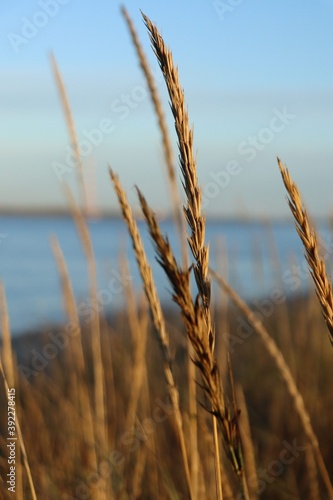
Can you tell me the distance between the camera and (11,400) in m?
1.12

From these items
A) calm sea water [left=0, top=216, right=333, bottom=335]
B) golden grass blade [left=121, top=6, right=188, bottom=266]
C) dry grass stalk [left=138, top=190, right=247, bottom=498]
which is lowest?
dry grass stalk [left=138, top=190, right=247, bottom=498]

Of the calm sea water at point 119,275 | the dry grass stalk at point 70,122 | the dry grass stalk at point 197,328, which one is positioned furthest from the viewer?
the calm sea water at point 119,275

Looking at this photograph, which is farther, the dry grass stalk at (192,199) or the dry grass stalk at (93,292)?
the dry grass stalk at (93,292)

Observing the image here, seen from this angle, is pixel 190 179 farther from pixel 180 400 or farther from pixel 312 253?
pixel 180 400

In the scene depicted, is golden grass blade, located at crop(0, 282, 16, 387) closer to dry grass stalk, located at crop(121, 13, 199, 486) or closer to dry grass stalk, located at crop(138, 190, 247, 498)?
dry grass stalk, located at crop(121, 13, 199, 486)

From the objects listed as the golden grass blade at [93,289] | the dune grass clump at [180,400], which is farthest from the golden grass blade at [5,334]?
the golden grass blade at [93,289]

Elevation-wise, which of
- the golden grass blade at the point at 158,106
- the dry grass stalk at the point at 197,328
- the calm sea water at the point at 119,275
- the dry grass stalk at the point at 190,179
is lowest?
the dry grass stalk at the point at 197,328

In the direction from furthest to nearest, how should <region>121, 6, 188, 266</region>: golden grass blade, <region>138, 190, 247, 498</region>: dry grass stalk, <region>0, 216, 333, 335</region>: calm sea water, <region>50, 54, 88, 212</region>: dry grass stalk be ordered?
1. <region>0, 216, 333, 335</region>: calm sea water
2. <region>50, 54, 88, 212</region>: dry grass stalk
3. <region>121, 6, 188, 266</region>: golden grass blade
4. <region>138, 190, 247, 498</region>: dry grass stalk

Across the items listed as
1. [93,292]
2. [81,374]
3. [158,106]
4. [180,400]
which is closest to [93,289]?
[93,292]

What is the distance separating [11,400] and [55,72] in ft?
2.44

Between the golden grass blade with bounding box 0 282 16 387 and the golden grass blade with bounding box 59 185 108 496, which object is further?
the golden grass blade with bounding box 59 185 108 496

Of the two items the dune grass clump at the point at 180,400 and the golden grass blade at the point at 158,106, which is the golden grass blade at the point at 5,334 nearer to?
the dune grass clump at the point at 180,400

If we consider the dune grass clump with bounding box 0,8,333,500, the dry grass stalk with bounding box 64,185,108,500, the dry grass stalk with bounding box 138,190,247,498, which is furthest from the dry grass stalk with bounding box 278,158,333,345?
the dry grass stalk with bounding box 64,185,108,500

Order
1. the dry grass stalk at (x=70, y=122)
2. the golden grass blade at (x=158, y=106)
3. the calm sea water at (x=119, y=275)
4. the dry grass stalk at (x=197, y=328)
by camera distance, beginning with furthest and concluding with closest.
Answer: the calm sea water at (x=119, y=275), the dry grass stalk at (x=70, y=122), the golden grass blade at (x=158, y=106), the dry grass stalk at (x=197, y=328)
